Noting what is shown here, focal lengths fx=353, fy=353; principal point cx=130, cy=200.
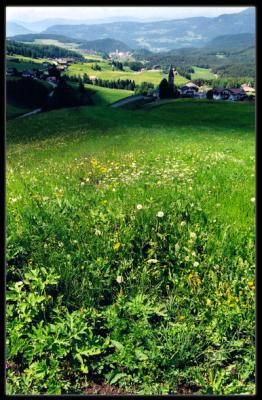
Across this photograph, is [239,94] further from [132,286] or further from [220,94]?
[132,286]

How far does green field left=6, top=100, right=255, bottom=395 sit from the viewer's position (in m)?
2.98

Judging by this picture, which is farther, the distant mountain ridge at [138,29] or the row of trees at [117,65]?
the row of trees at [117,65]

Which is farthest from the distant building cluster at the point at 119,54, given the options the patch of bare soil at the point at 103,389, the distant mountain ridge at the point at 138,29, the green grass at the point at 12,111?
the patch of bare soil at the point at 103,389

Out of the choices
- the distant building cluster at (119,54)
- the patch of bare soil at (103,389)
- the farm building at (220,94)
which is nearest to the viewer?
the patch of bare soil at (103,389)

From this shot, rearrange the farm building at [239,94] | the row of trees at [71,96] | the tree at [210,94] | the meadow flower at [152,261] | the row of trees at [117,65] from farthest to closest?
1. the tree at [210,94]
2. the farm building at [239,94]
3. the row of trees at [71,96]
4. the row of trees at [117,65]
5. the meadow flower at [152,261]

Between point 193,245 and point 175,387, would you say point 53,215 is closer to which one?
point 193,245

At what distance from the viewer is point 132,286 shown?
3.68 m

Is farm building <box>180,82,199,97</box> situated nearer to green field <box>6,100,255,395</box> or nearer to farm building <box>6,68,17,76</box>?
farm building <box>6,68,17,76</box>

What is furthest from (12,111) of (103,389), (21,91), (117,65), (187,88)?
(187,88)

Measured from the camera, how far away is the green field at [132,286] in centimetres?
298

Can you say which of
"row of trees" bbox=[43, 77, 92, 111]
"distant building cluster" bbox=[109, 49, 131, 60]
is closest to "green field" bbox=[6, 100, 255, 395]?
"distant building cluster" bbox=[109, 49, 131, 60]

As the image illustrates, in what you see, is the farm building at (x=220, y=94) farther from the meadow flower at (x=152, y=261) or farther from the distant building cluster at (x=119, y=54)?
the meadow flower at (x=152, y=261)

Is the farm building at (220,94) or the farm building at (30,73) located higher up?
the farm building at (220,94)

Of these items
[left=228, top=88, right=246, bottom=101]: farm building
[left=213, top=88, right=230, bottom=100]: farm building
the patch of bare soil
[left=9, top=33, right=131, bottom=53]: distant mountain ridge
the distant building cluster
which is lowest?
the patch of bare soil
